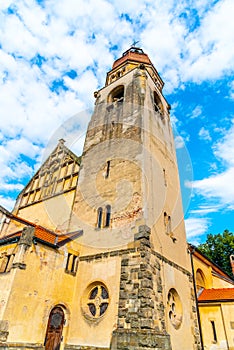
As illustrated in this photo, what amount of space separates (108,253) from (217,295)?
7127mm

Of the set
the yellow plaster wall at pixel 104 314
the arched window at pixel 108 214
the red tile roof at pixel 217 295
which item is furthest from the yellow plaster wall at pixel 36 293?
the red tile roof at pixel 217 295

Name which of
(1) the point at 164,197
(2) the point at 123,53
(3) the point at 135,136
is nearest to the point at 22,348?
(1) the point at 164,197

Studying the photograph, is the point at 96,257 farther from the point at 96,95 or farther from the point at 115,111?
the point at 96,95

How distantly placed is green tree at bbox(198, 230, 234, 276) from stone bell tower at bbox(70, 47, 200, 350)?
55.6 ft

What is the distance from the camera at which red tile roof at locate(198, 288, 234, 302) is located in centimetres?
1235

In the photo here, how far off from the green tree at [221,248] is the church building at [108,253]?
17.2 m

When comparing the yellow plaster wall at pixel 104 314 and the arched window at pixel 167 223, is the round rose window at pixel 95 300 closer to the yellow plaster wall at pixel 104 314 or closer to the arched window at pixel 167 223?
the yellow plaster wall at pixel 104 314

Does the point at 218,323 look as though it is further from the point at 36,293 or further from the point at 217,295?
the point at 36,293

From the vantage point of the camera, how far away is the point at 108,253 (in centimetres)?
1058

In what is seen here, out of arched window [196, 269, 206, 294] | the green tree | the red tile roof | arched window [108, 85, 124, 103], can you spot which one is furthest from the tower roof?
the green tree

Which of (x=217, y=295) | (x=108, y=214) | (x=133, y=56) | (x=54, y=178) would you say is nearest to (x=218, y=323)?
(x=217, y=295)

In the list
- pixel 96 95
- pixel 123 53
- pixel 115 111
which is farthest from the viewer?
pixel 123 53

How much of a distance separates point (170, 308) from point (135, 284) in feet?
8.06

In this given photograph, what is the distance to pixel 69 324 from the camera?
10.2m
